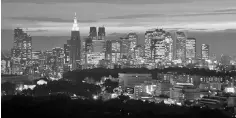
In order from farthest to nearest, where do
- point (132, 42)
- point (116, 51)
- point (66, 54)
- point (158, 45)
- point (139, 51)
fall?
point (132, 42) → point (158, 45) → point (139, 51) → point (116, 51) → point (66, 54)

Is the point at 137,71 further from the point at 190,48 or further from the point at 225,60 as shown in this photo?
the point at 190,48

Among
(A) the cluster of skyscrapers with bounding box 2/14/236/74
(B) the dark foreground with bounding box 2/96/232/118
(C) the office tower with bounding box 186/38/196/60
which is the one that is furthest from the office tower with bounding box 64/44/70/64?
(B) the dark foreground with bounding box 2/96/232/118

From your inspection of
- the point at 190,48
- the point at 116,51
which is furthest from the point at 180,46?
the point at 116,51

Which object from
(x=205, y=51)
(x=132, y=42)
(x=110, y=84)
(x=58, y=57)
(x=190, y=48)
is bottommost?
(x=110, y=84)

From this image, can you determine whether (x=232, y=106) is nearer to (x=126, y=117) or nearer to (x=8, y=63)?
(x=126, y=117)

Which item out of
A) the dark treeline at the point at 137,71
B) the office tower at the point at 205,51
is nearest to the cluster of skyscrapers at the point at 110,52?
the office tower at the point at 205,51

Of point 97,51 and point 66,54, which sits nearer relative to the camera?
point 66,54
